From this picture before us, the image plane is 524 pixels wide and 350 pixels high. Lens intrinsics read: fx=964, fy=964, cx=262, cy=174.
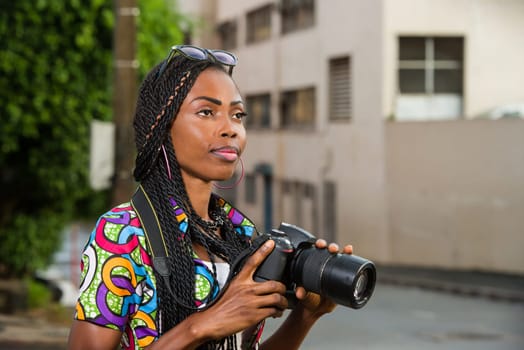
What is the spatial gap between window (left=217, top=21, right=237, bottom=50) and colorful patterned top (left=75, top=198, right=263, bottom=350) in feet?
105

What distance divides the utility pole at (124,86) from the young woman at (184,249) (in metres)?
5.90

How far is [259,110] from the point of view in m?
31.9

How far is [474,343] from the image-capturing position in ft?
41.7

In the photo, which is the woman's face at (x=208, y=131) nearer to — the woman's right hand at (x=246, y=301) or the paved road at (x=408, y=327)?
the woman's right hand at (x=246, y=301)

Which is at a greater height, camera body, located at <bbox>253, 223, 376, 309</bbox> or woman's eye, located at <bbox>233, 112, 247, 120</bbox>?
woman's eye, located at <bbox>233, 112, 247, 120</bbox>

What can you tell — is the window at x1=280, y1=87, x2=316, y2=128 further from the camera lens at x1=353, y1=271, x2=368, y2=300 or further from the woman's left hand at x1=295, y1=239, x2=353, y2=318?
the camera lens at x1=353, y1=271, x2=368, y2=300

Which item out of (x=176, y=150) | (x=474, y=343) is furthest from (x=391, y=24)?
(x=176, y=150)

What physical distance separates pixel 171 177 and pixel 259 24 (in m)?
29.6

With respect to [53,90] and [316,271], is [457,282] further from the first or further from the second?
[316,271]

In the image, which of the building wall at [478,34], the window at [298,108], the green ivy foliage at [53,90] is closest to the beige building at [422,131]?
the building wall at [478,34]

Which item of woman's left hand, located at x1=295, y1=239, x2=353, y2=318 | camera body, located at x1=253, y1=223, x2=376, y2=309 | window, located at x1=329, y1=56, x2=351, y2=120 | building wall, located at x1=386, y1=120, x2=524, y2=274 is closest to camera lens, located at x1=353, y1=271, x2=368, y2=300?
camera body, located at x1=253, y1=223, x2=376, y2=309

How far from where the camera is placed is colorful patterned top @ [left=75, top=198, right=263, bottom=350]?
2.24m

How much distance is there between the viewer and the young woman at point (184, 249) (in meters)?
2.20

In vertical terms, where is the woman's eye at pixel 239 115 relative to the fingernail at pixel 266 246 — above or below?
above
